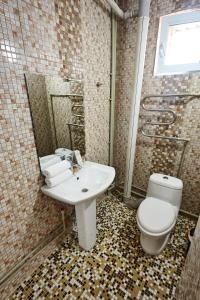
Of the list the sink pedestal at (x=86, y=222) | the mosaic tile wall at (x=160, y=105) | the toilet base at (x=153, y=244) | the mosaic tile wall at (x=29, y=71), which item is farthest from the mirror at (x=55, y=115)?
the toilet base at (x=153, y=244)

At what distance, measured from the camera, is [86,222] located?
55.4 inches

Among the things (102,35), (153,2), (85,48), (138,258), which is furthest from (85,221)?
(153,2)

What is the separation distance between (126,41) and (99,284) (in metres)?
2.56

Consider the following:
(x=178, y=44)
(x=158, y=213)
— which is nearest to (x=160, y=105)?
(x=178, y=44)

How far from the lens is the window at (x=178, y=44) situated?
152cm

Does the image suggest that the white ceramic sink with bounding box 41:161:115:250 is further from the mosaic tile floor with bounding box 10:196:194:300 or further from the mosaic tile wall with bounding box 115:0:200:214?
the mosaic tile wall with bounding box 115:0:200:214

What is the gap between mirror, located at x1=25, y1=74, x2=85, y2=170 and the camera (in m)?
1.14

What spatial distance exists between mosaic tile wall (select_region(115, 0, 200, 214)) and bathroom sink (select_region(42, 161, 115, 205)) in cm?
80

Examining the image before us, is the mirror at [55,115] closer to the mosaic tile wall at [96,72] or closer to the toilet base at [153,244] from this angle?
the mosaic tile wall at [96,72]

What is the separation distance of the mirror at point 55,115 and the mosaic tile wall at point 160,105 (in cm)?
73

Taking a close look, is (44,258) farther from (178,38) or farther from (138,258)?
(178,38)

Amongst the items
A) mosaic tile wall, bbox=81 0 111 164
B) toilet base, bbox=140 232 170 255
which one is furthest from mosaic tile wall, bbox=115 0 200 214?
toilet base, bbox=140 232 170 255

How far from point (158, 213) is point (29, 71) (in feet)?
5.46

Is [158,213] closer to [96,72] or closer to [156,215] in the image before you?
[156,215]
